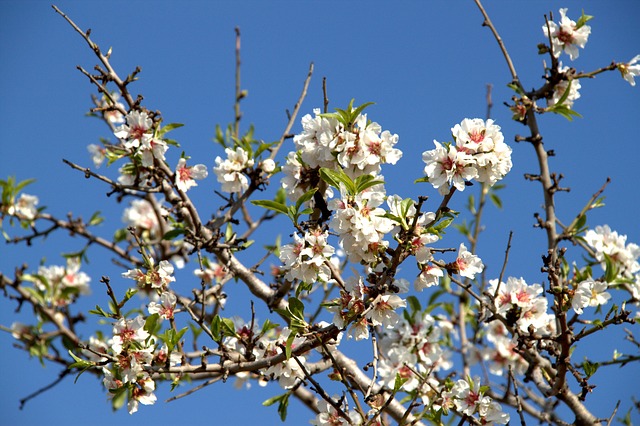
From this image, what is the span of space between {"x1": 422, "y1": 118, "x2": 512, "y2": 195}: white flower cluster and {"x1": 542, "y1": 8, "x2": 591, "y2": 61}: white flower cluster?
61.4 inches

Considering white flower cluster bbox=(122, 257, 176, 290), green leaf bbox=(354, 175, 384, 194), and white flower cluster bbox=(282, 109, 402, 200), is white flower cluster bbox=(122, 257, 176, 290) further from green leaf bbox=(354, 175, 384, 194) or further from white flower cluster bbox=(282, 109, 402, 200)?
green leaf bbox=(354, 175, 384, 194)

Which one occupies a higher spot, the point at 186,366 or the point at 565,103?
the point at 565,103

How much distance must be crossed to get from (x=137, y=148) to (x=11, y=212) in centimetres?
192

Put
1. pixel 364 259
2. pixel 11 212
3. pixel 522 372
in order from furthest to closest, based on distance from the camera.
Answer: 1. pixel 11 212
2. pixel 522 372
3. pixel 364 259

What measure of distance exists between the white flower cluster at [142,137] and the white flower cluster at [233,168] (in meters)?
0.37

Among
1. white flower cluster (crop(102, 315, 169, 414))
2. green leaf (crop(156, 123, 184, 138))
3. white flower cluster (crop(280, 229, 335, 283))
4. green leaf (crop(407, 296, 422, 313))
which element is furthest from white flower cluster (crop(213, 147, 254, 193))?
green leaf (crop(407, 296, 422, 313))

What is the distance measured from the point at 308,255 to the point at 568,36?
2328 millimetres

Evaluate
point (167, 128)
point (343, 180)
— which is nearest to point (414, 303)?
point (343, 180)

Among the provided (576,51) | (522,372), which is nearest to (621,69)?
(576,51)

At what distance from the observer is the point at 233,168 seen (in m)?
3.33

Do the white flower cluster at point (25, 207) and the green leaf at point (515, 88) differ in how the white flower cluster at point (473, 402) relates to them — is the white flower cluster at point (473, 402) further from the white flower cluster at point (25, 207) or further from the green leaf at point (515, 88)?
the white flower cluster at point (25, 207)

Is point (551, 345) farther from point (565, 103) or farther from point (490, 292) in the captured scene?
point (565, 103)

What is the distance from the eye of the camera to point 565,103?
3.58 metres

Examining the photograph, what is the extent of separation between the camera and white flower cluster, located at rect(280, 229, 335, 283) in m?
2.29
